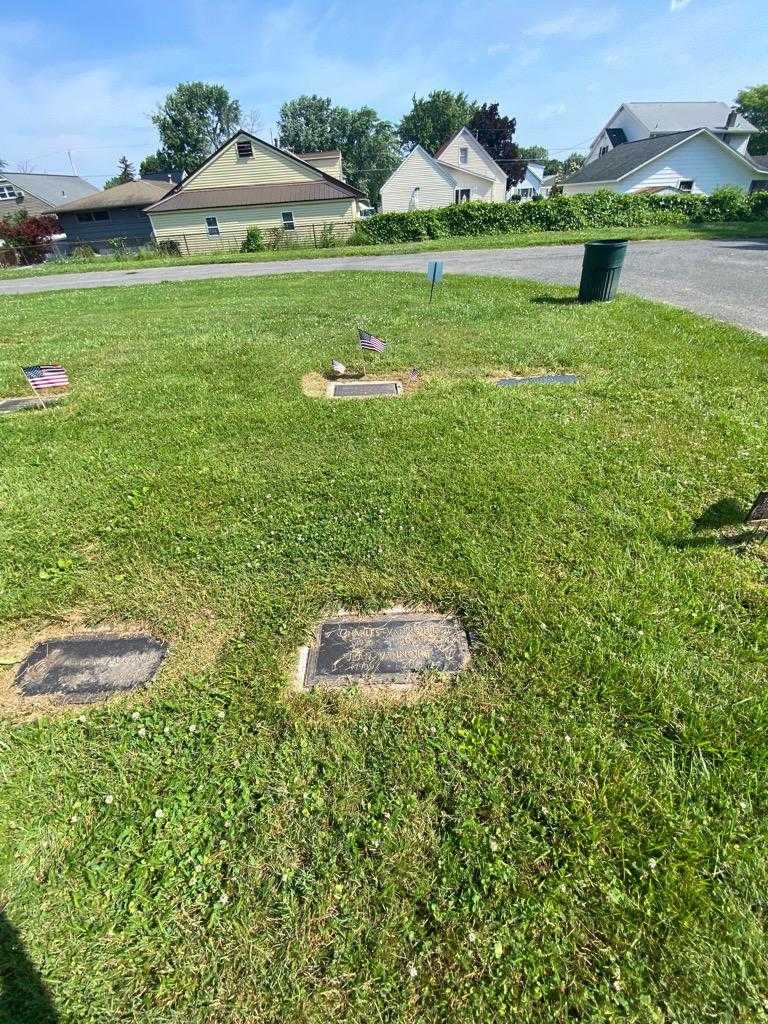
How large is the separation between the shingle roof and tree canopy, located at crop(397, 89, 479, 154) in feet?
126

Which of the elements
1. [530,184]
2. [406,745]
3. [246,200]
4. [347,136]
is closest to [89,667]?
[406,745]

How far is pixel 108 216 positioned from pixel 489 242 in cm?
3383

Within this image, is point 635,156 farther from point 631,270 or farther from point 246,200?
point 631,270

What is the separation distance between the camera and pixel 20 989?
1.40 metres

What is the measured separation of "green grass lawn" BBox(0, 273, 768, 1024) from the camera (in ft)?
4.63

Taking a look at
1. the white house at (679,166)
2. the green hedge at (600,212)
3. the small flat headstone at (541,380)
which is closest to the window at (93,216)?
the green hedge at (600,212)

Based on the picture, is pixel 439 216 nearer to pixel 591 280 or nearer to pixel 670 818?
pixel 591 280

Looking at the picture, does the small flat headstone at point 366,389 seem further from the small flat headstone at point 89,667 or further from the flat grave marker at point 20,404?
the small flat headstone at point 89,667

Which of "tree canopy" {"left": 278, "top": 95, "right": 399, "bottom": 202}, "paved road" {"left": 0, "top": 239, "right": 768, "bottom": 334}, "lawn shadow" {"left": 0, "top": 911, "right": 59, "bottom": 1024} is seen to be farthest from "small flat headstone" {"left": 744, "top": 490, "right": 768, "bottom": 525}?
"tree canopy" {"left": 278, "top": 95, "right": 399, "bottom": 202}

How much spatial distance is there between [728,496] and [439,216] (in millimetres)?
22789

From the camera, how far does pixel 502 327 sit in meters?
7.19

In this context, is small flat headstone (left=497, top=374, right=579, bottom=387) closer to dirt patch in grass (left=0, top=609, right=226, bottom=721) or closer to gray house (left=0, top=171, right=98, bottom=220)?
dirt patch in grass (left=0, top=609, right=226, bottom=721)

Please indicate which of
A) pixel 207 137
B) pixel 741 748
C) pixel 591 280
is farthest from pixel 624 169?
pixel 207 137

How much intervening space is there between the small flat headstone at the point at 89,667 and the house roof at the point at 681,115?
53.0 metres
